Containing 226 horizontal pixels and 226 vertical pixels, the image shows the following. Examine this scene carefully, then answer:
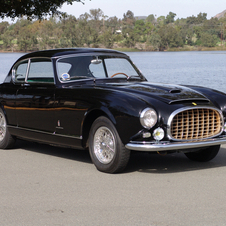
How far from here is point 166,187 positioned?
522cm

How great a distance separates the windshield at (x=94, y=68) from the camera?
7035 mm

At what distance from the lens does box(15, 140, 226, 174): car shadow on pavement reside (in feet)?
20.4

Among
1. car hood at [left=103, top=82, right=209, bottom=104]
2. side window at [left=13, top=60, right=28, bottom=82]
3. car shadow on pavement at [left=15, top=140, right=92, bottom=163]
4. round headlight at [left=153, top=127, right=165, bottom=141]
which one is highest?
side window at [left=13, top=60, right=28, bottom=82]

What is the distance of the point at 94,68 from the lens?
7258 mm

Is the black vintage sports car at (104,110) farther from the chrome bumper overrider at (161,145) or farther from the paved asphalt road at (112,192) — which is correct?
the paved asphalt road at (112,192)

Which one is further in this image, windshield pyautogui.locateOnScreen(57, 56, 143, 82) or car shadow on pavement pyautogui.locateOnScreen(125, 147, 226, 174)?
windshield pyautogui.locateOnScreen(57, 56, 143, 82)

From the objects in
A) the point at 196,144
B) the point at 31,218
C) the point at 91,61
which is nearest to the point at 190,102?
the point at 196,144

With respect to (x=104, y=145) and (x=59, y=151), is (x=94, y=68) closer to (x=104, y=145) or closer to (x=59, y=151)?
(x=59, y=151)

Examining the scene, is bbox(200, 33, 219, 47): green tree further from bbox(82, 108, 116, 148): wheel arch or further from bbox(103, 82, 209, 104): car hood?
bbox(82, 108, 116, 148): wheel arch

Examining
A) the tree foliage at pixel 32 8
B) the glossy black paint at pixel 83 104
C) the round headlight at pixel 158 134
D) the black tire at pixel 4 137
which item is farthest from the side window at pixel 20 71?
the tree foliage at pixel 32 8

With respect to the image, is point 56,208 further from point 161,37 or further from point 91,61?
point 161,37

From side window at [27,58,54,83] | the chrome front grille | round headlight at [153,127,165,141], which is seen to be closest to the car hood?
the chrome front grille

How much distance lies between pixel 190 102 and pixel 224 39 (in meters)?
183

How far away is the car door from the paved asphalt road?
576 mm
